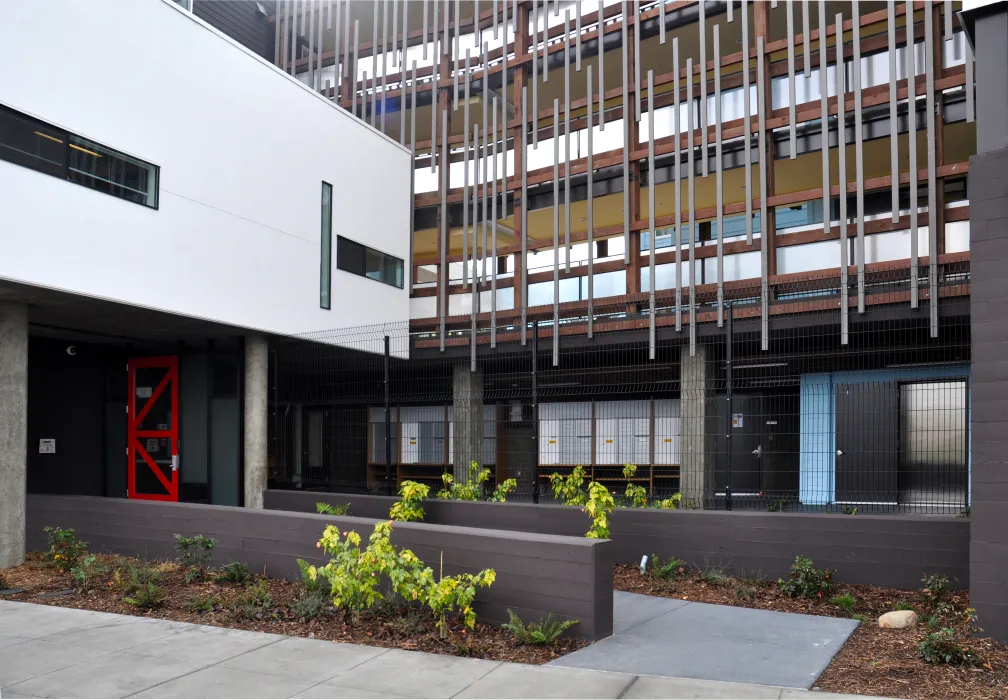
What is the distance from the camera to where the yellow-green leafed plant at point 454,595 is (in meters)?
7.11

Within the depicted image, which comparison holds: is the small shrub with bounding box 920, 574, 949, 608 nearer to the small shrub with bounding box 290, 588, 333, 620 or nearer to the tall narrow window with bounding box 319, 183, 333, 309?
the small shrub with bounding box 290, 588, 333, 620

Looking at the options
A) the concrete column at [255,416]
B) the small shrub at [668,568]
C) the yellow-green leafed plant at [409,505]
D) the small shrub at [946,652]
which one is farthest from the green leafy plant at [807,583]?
the concrete column at [255,416]

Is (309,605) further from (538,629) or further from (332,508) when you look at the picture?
(332,508)

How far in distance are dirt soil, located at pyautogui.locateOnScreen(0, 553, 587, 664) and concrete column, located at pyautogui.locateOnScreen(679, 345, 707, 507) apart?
29.0 ft

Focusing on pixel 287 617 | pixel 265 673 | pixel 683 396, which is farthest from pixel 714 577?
pixel 683 396

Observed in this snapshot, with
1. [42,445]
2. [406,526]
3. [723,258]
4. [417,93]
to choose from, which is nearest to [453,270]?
[417,93]

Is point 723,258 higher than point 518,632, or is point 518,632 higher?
point 723,258

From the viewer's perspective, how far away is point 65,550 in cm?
1100

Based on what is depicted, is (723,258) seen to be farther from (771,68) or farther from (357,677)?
(357,677)

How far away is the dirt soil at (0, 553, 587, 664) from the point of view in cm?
698

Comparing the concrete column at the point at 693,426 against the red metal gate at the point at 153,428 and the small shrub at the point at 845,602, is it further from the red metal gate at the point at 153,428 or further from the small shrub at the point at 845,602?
the red metal gate at the point at 153,428

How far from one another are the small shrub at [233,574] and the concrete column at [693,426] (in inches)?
343

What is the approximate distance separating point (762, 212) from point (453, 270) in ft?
24.6

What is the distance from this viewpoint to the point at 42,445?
683 inches
